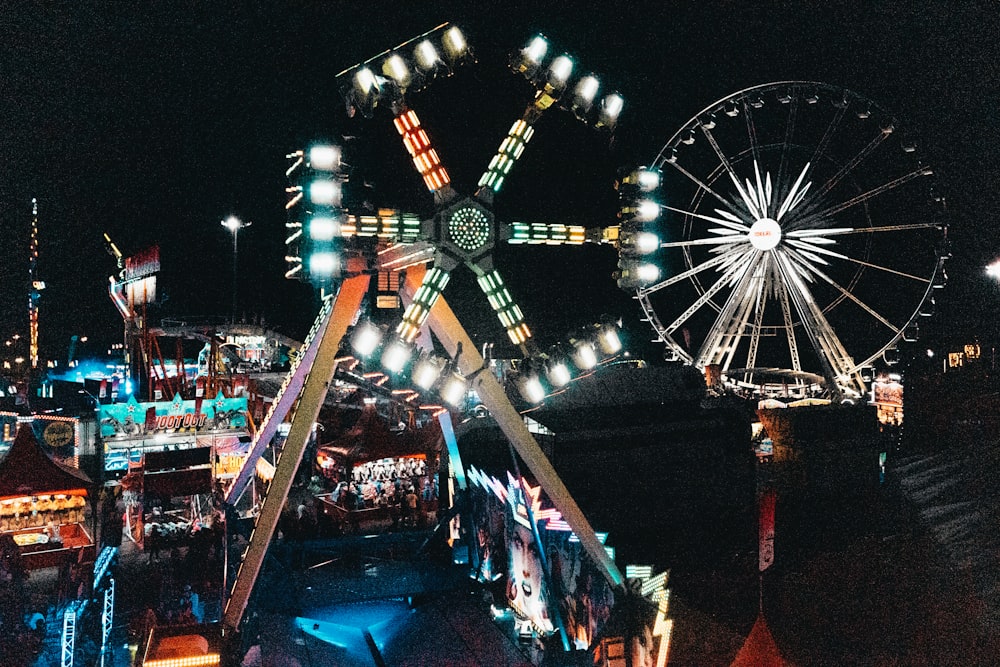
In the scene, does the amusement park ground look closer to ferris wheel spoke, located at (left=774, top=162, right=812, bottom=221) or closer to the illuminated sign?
ferris wheel spoke, located at (left=774, top=162, right=812, bottom=221)

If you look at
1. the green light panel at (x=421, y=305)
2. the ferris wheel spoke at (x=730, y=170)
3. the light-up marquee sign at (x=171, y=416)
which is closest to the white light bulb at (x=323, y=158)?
the green light panel at (x=421, y=305)

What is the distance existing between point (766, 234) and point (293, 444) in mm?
12851

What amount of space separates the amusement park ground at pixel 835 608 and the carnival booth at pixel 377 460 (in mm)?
8782

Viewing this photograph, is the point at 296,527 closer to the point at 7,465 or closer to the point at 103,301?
the point at 7,465

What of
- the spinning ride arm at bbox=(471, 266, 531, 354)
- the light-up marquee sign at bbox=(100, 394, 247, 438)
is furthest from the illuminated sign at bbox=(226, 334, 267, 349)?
the spinning ride arm at bbox=(471, 266, 531, 354)

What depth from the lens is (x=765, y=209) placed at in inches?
653

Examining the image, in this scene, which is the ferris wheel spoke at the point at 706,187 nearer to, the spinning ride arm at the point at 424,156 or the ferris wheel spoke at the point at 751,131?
the ferris wheel spoke at the point at 751,131

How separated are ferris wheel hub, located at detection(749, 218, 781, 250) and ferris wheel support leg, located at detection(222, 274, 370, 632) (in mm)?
11818

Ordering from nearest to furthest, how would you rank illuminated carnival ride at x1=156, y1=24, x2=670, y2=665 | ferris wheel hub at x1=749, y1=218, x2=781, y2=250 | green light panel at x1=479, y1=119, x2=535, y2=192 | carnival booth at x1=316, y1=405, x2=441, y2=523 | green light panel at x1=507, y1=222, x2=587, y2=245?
illuminated carnival ride at x1=156, y1=24, x2=670, y2=665 < green light panel at x1=479, y1=119, x2=535, y2=192 < green light panel at x1=507, y1=222, x2=587, y2=245 < ferris wheel hub at x1=749, y1=218, x2=781, y2=250 < carnival booth at x1=316, y1=405, x2=441, y2=523

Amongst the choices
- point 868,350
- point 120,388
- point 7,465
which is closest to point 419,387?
point 7,465

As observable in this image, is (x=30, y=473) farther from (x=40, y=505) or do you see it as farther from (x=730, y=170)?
(x=730, y=170)

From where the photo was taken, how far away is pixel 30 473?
13.6 meters

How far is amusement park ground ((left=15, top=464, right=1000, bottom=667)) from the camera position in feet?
23.0

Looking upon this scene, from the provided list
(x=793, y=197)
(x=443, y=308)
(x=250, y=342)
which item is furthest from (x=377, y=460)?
(x=250, y=342)
